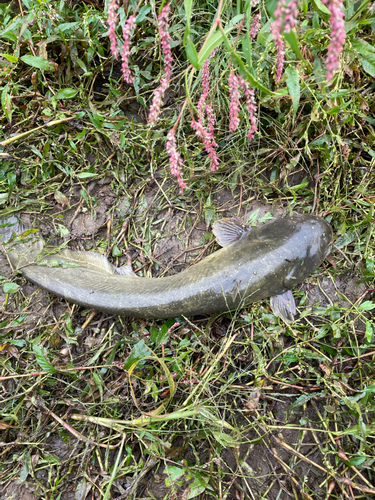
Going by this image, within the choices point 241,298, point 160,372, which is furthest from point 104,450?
point 241,298

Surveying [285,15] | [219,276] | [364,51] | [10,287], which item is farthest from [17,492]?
[364,51]

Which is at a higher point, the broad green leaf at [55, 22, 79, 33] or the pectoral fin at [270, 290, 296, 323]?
the broad green leaf at [55, 22, 79, 33]

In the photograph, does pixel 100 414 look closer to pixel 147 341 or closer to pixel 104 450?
pixel 104 450

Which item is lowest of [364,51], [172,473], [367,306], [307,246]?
[172,473]

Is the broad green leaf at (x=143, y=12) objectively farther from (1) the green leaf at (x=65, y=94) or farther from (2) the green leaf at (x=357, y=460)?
(2) the green leaf at (x=357, y=460)

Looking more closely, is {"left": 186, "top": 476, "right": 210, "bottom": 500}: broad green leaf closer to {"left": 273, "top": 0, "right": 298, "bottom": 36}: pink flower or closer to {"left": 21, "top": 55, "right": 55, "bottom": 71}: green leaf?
{"left": 273, "top": 0, "right": 298, "bottom": 36}: pink flower

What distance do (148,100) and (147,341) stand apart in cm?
219

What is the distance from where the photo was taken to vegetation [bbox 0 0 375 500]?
2609 millimetres

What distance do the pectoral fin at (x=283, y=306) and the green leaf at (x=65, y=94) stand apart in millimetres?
2524

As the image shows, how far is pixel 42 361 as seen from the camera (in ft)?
9.05

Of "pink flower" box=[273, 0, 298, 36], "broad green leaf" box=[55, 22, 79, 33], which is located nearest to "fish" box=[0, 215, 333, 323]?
"pink flower" box=[273, 0, 298, 36]

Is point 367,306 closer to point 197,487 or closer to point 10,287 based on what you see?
point 197,487

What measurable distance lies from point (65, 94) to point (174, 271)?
6.18 ft

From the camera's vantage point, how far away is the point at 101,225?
126 inches
